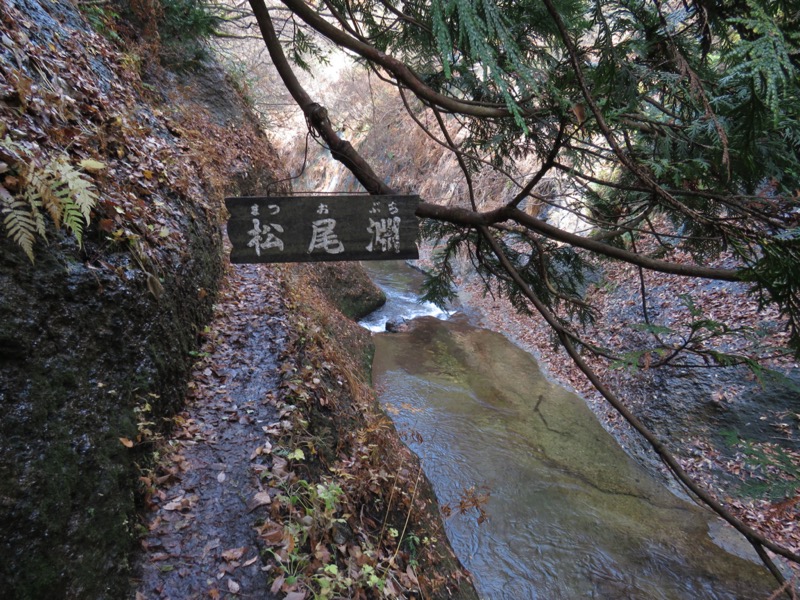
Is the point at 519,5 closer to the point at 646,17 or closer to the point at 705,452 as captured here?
the point at 646,17

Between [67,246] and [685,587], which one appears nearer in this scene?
[67,246]

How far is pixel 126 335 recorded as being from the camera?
3.16 metres

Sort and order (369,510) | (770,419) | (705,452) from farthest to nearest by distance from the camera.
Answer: (705,452)
(770,419)
(369,510)

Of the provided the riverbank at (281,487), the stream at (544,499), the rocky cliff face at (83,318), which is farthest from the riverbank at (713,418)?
the rocky cliff face at (83,318)

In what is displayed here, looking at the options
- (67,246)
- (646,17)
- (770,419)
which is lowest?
(770,419)

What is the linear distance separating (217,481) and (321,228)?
2.14 metres

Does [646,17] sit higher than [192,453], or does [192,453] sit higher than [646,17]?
[646,17]

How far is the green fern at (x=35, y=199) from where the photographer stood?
227cm

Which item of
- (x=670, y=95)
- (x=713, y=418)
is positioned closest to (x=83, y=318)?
(x=670, y=95)

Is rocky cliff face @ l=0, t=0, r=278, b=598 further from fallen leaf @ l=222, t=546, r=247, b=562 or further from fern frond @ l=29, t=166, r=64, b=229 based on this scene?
fallen leaf @ l=222, t=546, r=247, b=562

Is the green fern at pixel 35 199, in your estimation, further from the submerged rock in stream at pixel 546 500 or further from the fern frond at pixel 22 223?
the submerged rock in stream at pixel 546 500

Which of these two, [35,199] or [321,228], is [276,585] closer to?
[321,228]

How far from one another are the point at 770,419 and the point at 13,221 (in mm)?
9398

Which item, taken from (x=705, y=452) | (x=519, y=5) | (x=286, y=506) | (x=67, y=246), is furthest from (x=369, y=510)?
(x=705, y=452)
